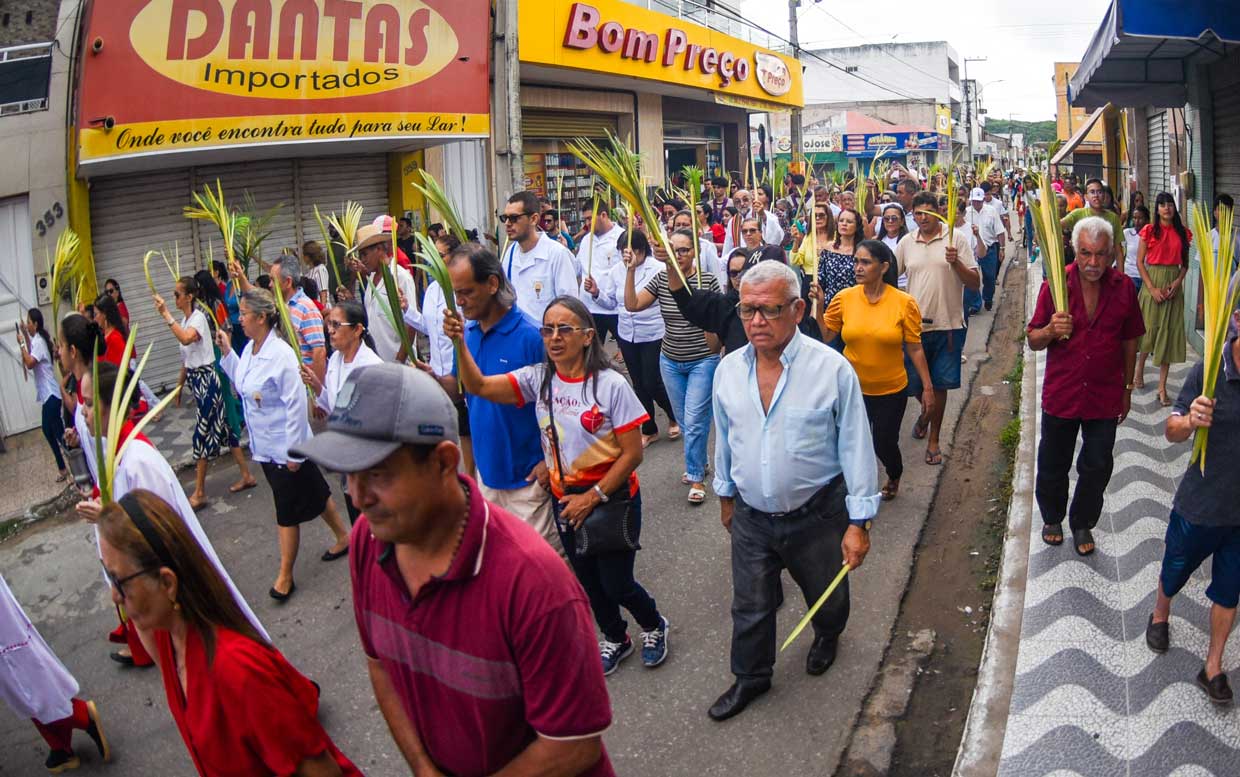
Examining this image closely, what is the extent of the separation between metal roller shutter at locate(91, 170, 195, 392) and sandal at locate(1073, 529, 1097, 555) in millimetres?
9247

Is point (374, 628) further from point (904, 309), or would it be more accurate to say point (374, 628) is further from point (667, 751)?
point (904, 309)

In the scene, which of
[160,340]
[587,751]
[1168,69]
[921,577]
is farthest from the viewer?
[160,340]

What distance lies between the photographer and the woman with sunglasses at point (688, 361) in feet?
22.9

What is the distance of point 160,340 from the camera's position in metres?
11.9

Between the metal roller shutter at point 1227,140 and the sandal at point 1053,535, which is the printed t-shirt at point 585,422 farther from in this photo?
the metal roller shutter at point 1227,140

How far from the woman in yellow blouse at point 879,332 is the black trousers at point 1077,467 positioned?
1131mm

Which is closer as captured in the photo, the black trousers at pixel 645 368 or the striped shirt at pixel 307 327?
the striped shirt at pixel 307 327

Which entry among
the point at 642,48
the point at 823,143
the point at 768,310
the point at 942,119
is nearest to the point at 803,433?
the point at 768,310

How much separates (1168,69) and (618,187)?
6.82m

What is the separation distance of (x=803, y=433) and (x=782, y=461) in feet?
0.44

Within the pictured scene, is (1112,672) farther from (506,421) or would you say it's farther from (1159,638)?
(506,421)

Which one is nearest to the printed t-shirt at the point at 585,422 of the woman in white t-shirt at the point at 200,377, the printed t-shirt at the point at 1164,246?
the woman in white t-shirt at the point at 200,377

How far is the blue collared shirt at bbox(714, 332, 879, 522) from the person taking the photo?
4.11 metres

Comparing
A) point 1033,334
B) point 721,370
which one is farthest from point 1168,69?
point 721,370
